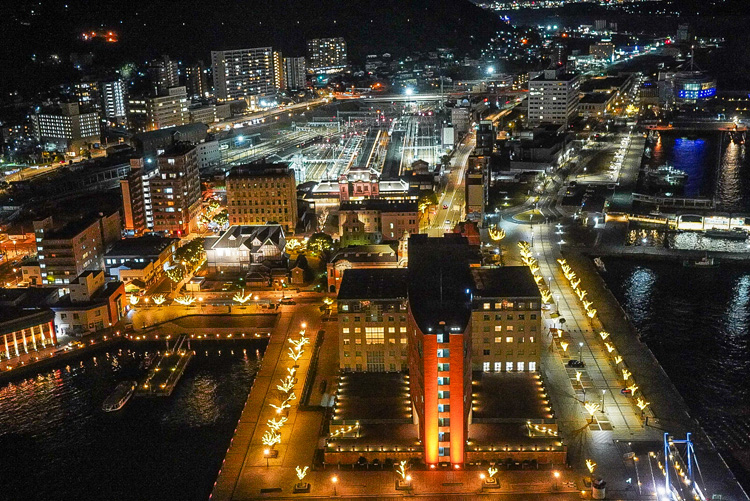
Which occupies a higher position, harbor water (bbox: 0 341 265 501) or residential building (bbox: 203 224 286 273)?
residential building (bbox: 203 224 286 273)

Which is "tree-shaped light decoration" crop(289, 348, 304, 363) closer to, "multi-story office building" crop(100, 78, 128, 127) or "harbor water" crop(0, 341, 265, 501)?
"harbor water" crop(0, 341, 265, 501)

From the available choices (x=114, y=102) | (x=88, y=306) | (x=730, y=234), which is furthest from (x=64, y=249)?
(x=114, y=102)

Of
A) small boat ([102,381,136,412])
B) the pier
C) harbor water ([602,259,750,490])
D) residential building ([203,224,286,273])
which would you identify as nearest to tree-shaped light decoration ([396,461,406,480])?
harbor water ([602,259,750,490])

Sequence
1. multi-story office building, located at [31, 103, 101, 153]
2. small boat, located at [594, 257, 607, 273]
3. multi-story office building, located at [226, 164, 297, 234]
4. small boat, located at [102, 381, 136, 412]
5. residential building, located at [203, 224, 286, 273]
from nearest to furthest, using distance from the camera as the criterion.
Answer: small boat, located at [102, 381, 136, 412]
residential building, located at [203, 224, 286, 273]
small boat, located at [594, 257, 607, 273]
multi-story office building, located at [226, 164, 297, 234]
multi-story office building, located at [31, 103, 101, 153]

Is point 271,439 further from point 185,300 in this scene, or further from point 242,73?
point 242,73

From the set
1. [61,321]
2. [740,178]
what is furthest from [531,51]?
[61,321]
